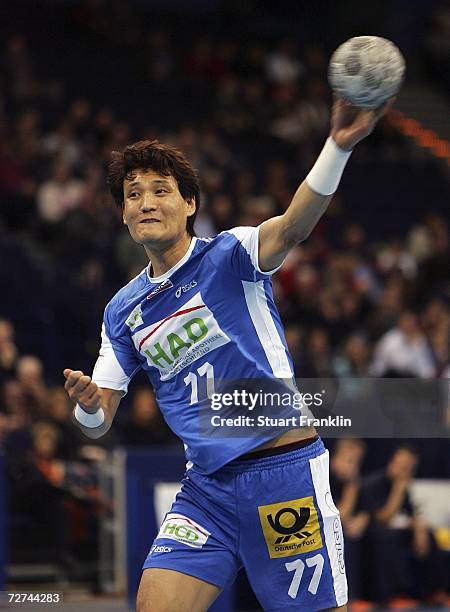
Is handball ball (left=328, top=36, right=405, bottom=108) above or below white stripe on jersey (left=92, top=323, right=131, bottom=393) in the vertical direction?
above

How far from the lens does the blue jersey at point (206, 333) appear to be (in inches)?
208

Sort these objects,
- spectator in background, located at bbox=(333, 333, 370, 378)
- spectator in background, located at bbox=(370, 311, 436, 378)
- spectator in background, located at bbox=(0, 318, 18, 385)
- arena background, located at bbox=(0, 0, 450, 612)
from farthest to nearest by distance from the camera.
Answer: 1. spectator in background, located at bbox=(370, 311, 436, 378)
2. spectator in background, located at bbox=(333, 333, 370, 378)
3. spectator in background, located at bbox=(0, 318, 18, 385)
4. arena background, located at bbox=(0, 0, 450, 612)

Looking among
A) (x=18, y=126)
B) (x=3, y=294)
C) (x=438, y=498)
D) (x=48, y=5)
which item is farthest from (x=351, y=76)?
(x=48, y=5)

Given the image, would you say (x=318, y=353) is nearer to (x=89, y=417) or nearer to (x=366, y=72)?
(x=89, y=417)

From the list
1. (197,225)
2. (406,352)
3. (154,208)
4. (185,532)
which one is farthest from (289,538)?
(197,225)

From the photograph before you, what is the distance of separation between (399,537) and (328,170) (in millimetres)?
6860

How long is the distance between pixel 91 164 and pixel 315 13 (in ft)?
31.1

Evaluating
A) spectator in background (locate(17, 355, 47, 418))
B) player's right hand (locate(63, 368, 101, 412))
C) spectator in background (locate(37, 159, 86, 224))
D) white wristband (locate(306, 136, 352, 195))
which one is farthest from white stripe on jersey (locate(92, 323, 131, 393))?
spectator in background (locate(37, 159, 86, 224))

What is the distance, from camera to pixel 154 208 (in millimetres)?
5367

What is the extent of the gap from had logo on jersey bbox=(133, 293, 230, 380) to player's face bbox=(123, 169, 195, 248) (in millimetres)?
296

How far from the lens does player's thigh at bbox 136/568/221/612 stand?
16.8ft

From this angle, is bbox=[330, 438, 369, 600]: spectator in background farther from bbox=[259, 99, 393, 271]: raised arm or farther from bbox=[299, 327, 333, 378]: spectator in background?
bbox=[259, 99, 393, 271]: raised arm

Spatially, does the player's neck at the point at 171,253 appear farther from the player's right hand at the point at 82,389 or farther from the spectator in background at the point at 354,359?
the spectator in background at the point at 354,359

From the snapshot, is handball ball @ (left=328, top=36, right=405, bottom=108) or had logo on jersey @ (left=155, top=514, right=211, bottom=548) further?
had logo on jersey @ (left=155, top=514, right=211, bottom=548)
